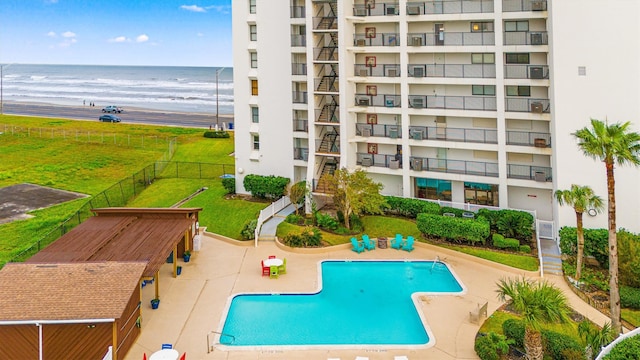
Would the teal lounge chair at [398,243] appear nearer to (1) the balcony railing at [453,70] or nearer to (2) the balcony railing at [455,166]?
(2) the balcony railing at [455,166]

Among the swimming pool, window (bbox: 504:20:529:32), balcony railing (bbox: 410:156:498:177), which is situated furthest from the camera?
balcony railing (bbox: 410:156:498:177)

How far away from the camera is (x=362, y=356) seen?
18.2m

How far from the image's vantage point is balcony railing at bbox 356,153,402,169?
1379 inches

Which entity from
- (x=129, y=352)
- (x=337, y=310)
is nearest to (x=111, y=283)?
(x=129, y=352)

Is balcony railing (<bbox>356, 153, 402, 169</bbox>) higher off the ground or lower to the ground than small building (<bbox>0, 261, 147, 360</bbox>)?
higher

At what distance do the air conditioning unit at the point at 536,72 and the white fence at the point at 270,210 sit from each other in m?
18.7

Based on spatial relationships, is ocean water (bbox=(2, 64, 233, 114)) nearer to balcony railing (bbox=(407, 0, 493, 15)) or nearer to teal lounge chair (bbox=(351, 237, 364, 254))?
balcony railing (bbox=(407, 0, 493, 15))

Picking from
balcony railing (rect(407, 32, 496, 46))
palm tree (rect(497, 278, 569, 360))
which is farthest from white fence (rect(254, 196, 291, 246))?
palm tree (rect(497, 278, 569, 360))

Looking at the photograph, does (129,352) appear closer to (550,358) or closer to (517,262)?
(550,358)

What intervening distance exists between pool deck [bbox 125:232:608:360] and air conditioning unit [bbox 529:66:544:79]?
1195 cm

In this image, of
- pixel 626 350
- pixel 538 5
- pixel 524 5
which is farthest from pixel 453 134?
pixel 626 350

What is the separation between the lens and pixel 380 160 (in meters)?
36.0

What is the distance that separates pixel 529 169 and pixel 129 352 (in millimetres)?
25380

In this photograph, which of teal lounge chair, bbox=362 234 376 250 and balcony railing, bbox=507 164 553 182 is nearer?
teal lounge chair, bbox=362 234 376 250
